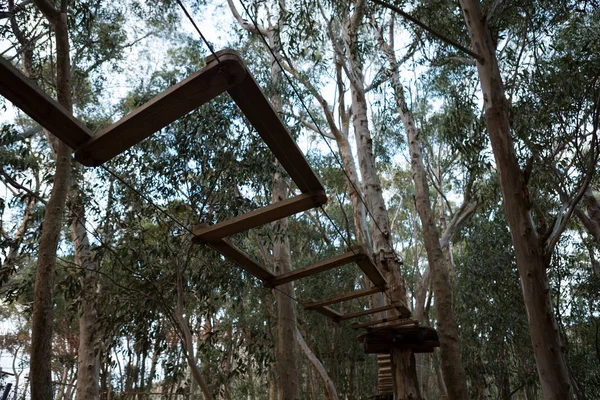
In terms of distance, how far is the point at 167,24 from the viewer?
9.95m

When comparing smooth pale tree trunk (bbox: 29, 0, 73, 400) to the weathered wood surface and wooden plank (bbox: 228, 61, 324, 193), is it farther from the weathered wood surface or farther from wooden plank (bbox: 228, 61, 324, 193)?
wooden plank (bbox: 228, 61, 324, 193)

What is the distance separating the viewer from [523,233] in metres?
3.59

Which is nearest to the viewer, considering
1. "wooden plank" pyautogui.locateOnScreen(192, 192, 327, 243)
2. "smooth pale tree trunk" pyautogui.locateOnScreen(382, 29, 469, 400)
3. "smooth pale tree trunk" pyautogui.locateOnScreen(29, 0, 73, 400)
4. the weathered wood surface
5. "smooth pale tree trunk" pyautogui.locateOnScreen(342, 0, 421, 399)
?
"wooden plank" pyautogui.locateOnScreen(192, 192, 327, 243)

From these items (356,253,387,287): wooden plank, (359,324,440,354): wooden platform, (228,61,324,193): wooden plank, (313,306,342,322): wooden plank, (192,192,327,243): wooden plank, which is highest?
(228,61,324,193): wooden plank

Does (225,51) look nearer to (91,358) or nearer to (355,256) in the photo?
(355,256)

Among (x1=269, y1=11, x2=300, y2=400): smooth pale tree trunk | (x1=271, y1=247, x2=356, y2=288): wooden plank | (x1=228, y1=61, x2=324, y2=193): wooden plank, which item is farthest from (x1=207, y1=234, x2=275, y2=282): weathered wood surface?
(x1=269, y1=11, x2=300, y2=400): smooth pale tree trunk

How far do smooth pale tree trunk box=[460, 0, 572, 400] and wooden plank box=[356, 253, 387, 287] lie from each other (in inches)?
43.8

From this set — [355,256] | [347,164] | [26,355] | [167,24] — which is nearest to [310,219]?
[347,164]

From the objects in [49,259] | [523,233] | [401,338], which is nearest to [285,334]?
[401,338]

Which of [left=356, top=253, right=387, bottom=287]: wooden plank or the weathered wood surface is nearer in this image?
the weathered wood surface

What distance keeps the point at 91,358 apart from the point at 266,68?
5.51 meters

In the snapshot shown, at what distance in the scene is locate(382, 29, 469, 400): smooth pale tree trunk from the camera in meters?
5.23

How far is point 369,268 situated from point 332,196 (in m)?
9.71

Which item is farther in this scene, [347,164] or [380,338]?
[347,164]
